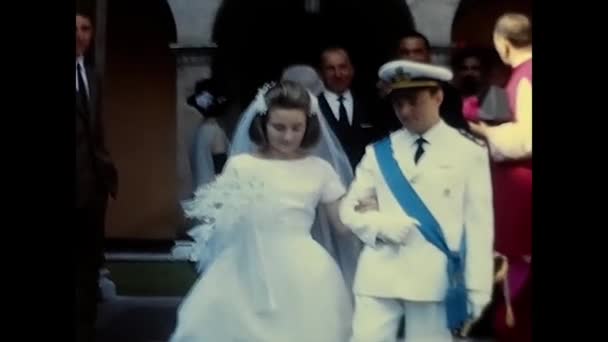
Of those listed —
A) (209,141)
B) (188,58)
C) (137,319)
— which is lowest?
(137,319)

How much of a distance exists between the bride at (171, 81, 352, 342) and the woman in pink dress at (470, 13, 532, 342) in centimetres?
38

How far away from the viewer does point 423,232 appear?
3350 millimetres

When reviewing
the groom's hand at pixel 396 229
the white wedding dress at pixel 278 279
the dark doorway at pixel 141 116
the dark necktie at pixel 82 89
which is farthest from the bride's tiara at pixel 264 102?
the dark necktie at pixel 82 89

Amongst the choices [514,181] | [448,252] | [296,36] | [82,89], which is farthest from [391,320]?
[82,89]

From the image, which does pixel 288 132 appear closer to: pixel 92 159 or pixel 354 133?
pixel 354 133

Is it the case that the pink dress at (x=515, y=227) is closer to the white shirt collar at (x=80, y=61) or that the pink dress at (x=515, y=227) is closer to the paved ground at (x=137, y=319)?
the paved ground at (x=137, y=319)

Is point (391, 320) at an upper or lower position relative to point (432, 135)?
lower

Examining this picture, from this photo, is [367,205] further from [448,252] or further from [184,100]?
[184,100]

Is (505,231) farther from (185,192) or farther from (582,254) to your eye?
(185,192)

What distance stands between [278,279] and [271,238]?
101 mm

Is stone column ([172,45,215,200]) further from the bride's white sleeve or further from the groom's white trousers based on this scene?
the groom's white trousers

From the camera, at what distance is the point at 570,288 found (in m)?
3.48

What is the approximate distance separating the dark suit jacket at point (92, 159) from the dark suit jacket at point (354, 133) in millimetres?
550

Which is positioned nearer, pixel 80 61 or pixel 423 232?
pixel 423 232
